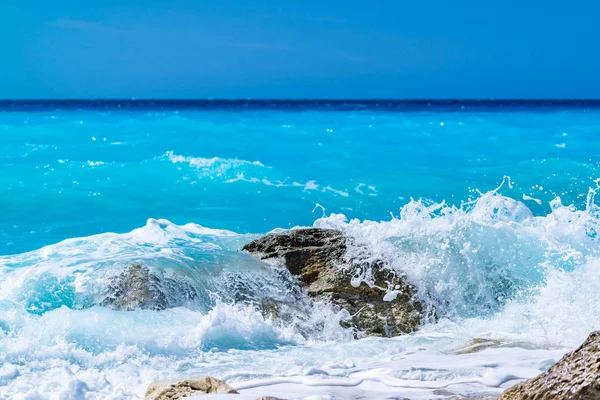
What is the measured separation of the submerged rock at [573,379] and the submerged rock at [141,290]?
120 inches

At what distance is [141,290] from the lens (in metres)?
5.16

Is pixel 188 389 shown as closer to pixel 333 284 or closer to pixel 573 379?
pixel 573 379

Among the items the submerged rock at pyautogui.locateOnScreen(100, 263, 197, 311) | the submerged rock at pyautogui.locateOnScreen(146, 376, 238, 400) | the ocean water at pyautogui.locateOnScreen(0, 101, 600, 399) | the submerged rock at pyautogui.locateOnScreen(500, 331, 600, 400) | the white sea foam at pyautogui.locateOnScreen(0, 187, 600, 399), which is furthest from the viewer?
the submerged rock at pyautogui.locateOnScreen(100, 263, 197, 311)

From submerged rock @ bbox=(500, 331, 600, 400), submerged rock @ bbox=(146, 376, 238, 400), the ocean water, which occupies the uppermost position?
submerged rock @ bbox=(500, 331, 600, 400)

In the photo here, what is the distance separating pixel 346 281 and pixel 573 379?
124 inches

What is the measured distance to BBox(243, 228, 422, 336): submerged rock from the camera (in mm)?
5297

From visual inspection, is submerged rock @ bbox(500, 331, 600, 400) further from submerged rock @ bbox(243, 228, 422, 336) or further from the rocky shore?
submerged rock @ bbox(243, 228, 422, 336)

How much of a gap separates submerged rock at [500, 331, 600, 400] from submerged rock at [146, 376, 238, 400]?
4.53 ft

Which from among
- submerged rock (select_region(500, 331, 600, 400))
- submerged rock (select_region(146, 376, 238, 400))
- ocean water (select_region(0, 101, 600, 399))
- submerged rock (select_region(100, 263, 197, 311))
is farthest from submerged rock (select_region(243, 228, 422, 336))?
submerged rock (select_region(500, 331, 600, 400))

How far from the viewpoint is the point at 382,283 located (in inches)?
220

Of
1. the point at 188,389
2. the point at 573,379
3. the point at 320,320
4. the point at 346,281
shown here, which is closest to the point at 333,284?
the point at 346,281

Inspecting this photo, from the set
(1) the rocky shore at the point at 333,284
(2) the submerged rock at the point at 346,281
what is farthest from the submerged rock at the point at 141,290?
(2) the submerged rock at the point at 346,281

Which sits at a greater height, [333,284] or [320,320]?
[333,284]

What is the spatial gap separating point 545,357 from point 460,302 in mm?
1250
